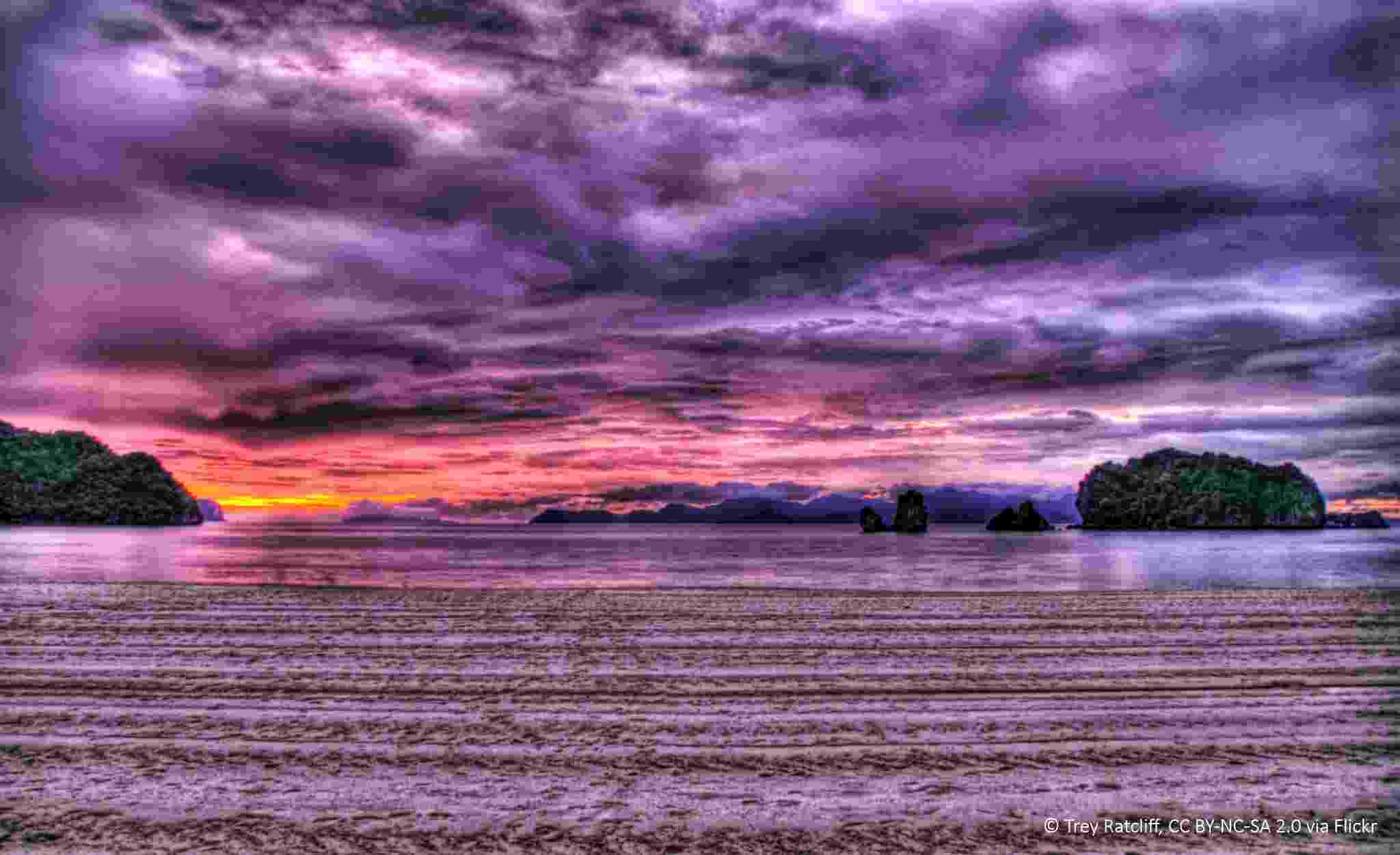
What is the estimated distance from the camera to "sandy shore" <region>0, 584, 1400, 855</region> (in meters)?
5.86

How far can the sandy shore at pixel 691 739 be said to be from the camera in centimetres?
586

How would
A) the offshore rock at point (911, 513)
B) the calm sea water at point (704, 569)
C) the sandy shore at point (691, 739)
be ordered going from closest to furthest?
1. the sandy shore at point (691, 739)
2. the calm sea water at point (704, 569)
3. the offshore rock at point (911, 513)

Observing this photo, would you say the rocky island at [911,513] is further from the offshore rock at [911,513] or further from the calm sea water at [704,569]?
the calm sea water at [704,569]

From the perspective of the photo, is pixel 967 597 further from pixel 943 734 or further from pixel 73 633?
pixel 73 633

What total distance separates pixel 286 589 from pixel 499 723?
73.5ft

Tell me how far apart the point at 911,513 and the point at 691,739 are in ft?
632

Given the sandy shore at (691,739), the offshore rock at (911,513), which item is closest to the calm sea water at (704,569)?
the sandy shore at (691,739)

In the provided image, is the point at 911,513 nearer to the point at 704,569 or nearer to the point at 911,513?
the point at 911,513

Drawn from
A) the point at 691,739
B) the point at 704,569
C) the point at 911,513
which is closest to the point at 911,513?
the point at 911,513

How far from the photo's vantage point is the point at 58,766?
23.9 feet

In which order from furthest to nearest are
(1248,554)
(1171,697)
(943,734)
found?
(1248,554)
(1171,697)
(943,734)

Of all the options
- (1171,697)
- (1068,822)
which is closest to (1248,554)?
(1171,697)

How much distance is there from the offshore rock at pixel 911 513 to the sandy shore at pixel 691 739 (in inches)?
7074

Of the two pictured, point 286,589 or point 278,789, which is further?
point 286,589
